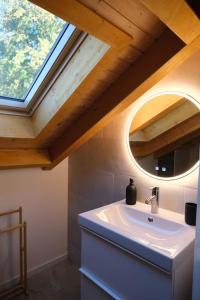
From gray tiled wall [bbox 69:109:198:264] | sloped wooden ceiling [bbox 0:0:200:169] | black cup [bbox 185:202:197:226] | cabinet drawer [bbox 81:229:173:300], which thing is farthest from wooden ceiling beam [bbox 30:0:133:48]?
cabinet drawer [bbox 81:229:173:300]

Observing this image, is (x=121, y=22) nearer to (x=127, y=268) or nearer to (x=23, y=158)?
(x=127, y=268)

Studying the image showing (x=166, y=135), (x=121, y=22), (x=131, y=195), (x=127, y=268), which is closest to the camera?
(x=121, y=22)

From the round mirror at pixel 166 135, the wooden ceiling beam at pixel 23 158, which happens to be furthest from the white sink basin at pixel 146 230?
the wooden ceiling beam at pixel 23 158

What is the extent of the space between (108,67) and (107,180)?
1004 mm

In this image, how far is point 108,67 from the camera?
1.18 m

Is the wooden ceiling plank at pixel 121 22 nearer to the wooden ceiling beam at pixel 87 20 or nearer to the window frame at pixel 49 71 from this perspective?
the wooden ceiling beam at pixel 87 20

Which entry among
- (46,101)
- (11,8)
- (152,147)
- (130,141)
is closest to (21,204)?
(46,101)

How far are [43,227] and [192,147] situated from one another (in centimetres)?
165

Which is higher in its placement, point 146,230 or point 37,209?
point 146,230

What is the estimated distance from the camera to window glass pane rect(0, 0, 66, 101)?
4.19 ft

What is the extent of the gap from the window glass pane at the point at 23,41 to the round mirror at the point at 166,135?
2.55ft

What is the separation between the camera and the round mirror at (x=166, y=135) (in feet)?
4.41

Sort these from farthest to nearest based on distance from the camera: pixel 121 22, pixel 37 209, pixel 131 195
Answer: pixel 37 209
pixel 131 195
pixel 121 22

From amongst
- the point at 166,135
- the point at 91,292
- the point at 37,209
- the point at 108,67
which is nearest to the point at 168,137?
the point at 166,135
